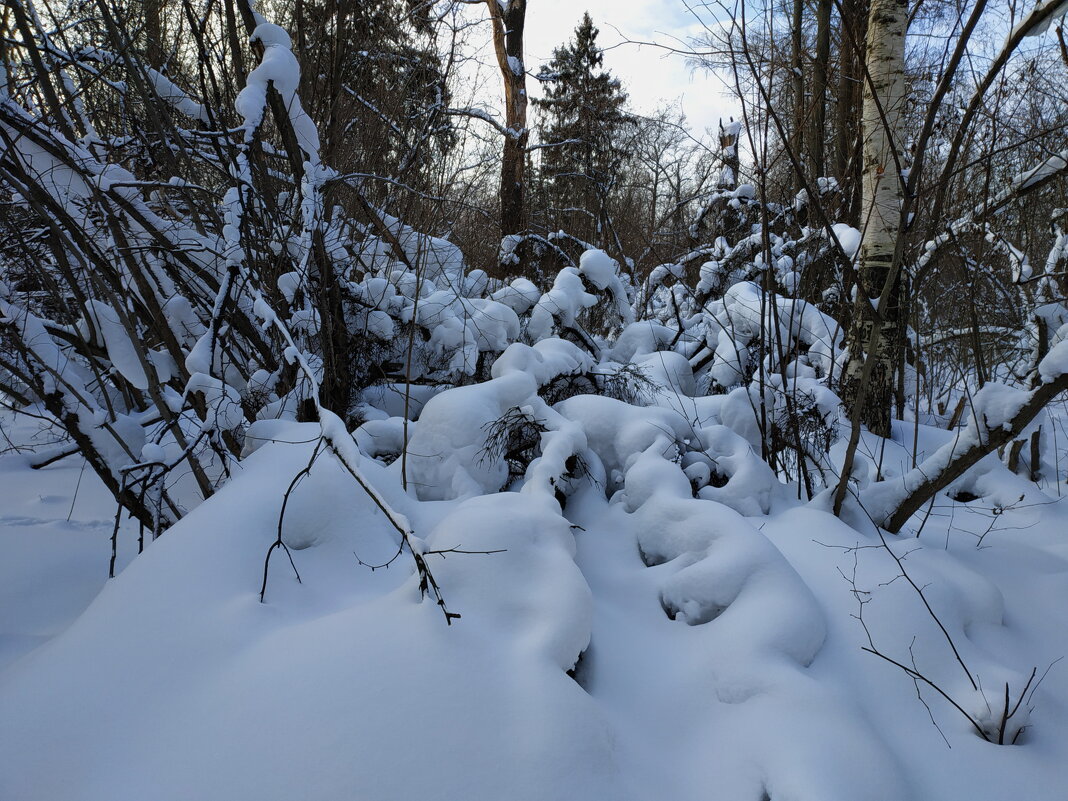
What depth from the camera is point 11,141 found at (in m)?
1.66

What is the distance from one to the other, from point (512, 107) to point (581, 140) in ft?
4.75

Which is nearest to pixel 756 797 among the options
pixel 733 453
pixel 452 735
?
pixel 452 735

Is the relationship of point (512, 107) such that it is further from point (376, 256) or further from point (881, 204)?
point (881, 204)

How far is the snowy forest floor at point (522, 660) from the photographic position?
3.45 ft

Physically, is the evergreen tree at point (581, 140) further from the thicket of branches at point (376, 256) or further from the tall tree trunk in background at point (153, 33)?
the tall tree trunk in background at point (153, 33)

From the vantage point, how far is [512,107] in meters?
7.50

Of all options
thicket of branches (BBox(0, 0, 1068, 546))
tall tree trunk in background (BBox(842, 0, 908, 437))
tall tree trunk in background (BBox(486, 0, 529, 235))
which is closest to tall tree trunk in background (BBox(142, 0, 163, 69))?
thicket of branches (BBox(0, 0, 1068, 546))

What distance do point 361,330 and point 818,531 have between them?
2.28 meters

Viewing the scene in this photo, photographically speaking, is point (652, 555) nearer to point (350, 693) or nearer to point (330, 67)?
point (350, 693)

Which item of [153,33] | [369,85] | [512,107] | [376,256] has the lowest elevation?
[376,256]

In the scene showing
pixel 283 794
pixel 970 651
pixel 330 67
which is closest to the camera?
pixel 283 794

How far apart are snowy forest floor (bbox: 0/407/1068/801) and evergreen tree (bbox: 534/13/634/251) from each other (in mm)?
4625

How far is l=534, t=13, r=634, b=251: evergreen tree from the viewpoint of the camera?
7.33 meters

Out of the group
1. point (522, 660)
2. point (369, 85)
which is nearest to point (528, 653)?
point (522, 660)
